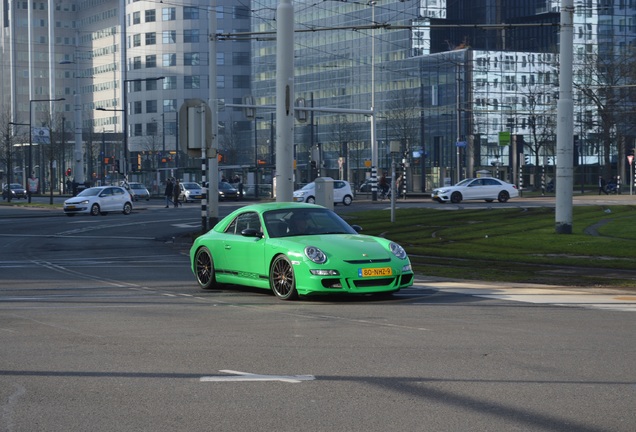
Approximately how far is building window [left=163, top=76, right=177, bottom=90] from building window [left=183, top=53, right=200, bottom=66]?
2.39 meters

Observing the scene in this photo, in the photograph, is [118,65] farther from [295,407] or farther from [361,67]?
[295,407]

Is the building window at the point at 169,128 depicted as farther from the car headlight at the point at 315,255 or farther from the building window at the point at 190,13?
the car headlight at the point at 315,255

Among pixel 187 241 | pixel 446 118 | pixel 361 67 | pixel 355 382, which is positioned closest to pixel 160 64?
pixel 361 67

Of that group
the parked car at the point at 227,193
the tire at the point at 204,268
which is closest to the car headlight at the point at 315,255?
the tire at the point at 204,268

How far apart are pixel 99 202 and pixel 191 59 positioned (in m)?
75.0

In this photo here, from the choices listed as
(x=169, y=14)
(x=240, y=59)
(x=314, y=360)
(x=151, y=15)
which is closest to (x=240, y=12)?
(x=240, y=59)

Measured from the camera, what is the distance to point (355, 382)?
8344 mm

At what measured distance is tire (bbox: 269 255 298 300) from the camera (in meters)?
14.6

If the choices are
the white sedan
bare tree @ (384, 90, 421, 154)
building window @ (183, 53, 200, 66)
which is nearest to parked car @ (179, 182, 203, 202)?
the white sedan

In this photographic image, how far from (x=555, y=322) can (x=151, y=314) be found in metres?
4.95

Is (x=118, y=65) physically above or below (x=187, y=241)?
above

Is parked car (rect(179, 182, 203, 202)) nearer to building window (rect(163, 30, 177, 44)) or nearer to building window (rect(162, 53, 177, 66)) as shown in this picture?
building window (rect(163, 30, 177, 44))

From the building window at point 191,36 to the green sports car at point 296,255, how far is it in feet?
359

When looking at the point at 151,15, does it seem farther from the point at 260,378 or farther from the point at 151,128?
the point at 260,378
